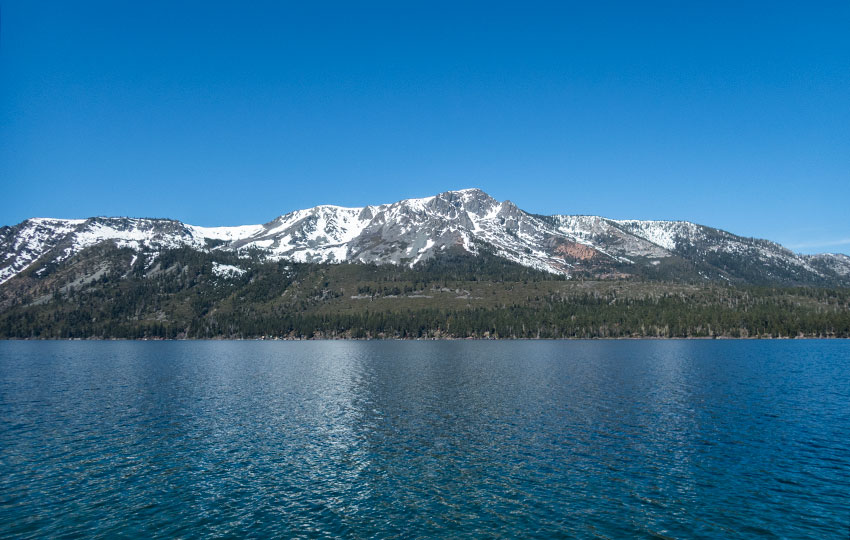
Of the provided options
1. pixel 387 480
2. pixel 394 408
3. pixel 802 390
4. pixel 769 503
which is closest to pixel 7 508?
pixel 387 480

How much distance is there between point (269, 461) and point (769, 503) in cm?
4251

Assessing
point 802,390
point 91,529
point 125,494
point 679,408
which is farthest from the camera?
point 802,390

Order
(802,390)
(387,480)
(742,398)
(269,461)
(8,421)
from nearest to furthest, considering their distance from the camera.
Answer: (387,480)
(269,461)
(8,421)
(742,398)
(802,390)

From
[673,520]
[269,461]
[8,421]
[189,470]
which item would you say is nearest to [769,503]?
[673,520]

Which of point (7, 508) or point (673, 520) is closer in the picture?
point (673, 520)

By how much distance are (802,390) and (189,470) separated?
9804cm

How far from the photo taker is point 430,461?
159ft

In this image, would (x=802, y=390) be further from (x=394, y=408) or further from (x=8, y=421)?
(x=8, y=421)

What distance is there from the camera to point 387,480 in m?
43.2

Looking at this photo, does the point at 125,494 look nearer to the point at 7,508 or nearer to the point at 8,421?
the point at 7,508

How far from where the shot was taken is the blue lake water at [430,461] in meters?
34.4

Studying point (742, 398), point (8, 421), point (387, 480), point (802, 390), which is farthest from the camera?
point (802, 390)

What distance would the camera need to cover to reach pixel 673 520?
3428cm

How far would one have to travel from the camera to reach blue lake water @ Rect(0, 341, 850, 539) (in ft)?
113
